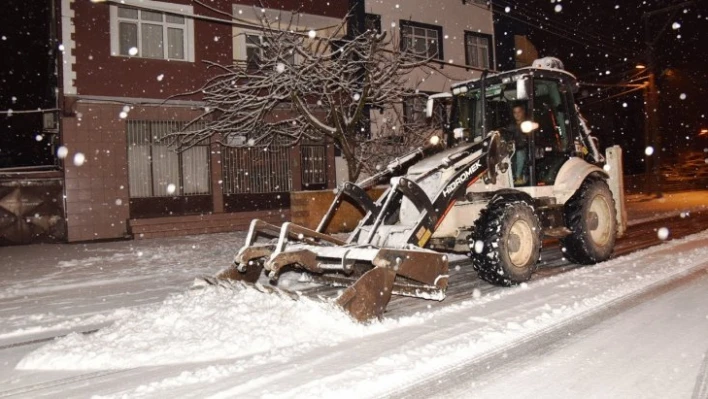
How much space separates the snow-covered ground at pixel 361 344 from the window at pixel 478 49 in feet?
59.3

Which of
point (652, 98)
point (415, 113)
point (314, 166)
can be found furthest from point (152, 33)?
point (652, 98)

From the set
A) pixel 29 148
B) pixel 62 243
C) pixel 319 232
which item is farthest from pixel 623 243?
pixel 29 148

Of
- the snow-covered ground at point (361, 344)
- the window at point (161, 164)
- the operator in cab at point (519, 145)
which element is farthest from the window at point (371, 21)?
the snow-covered ground at point (361, 344)

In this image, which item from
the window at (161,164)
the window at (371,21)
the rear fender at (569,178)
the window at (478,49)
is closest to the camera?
the rear fender at (569,178)

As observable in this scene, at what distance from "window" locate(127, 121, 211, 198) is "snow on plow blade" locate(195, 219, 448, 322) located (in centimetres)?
1038

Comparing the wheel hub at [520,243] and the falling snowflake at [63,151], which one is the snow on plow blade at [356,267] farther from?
the falling snowflake at [63,151]

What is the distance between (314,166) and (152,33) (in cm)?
677

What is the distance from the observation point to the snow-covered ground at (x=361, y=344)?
13.7 ft

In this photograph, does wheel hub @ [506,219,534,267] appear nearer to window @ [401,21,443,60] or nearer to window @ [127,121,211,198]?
window @ [127,121,211,198]

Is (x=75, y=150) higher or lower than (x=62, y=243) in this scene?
higher

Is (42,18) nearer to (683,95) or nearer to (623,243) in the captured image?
(623,243)

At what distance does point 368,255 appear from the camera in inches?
213

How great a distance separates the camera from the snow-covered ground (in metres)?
4.17

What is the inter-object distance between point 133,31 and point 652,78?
20994mm
